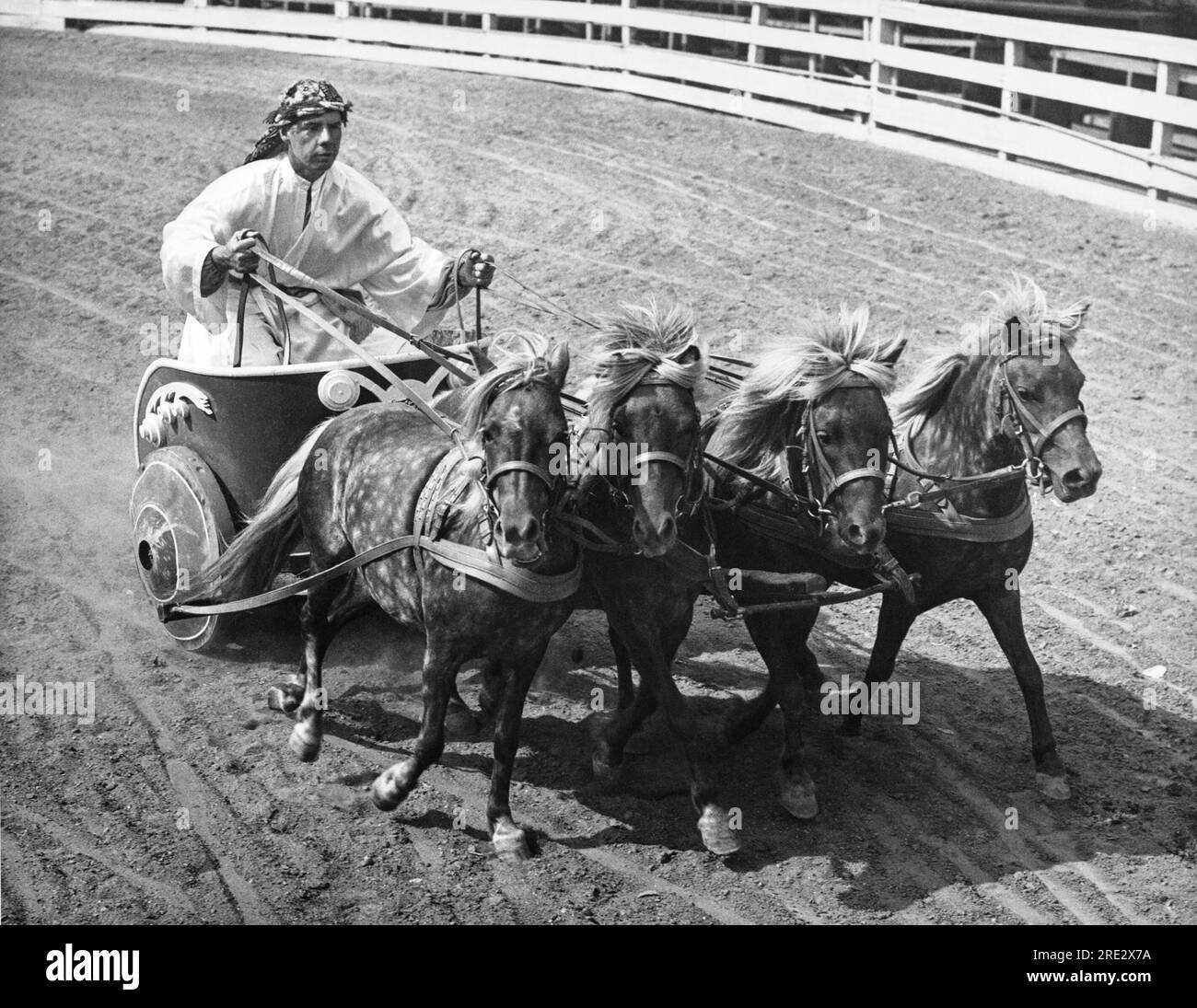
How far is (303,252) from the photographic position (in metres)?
6.66

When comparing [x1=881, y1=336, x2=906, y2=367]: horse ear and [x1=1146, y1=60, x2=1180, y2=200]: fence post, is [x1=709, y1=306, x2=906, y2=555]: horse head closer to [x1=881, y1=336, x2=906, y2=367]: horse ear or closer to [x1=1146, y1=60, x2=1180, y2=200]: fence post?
[x1=881, y1=336, x2=906, y2=367]: horse ear

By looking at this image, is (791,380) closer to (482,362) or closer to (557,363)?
(557,363)

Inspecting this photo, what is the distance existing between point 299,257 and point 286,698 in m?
1.92

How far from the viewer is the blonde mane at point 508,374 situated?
15.7 feet

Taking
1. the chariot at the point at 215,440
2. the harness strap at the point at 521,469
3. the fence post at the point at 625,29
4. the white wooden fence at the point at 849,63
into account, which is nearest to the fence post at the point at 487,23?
the white wooden fence at the point at 849,63

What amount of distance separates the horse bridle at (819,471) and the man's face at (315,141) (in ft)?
7.84

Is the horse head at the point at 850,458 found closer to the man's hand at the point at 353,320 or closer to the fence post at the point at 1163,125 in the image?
the man's hand at the point at 353,320

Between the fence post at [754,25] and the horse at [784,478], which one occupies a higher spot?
the fence post at [754,25]

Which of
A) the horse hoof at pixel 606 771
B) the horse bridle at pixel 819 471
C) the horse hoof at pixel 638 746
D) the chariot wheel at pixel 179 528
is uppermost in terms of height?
the horse bridle at pixel 819 471

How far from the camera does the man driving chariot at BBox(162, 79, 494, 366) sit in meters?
6.18

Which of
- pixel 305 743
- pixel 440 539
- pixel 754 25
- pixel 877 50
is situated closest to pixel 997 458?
pixel 440 539

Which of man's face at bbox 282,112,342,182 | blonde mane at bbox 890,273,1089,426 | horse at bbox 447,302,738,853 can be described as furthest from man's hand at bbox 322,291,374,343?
blonde mane at bbox 890,273,1089,426

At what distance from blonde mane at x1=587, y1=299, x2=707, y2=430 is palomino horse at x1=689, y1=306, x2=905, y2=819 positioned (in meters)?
0.45

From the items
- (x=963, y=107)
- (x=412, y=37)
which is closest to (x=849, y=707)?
(x=963, y=107)
